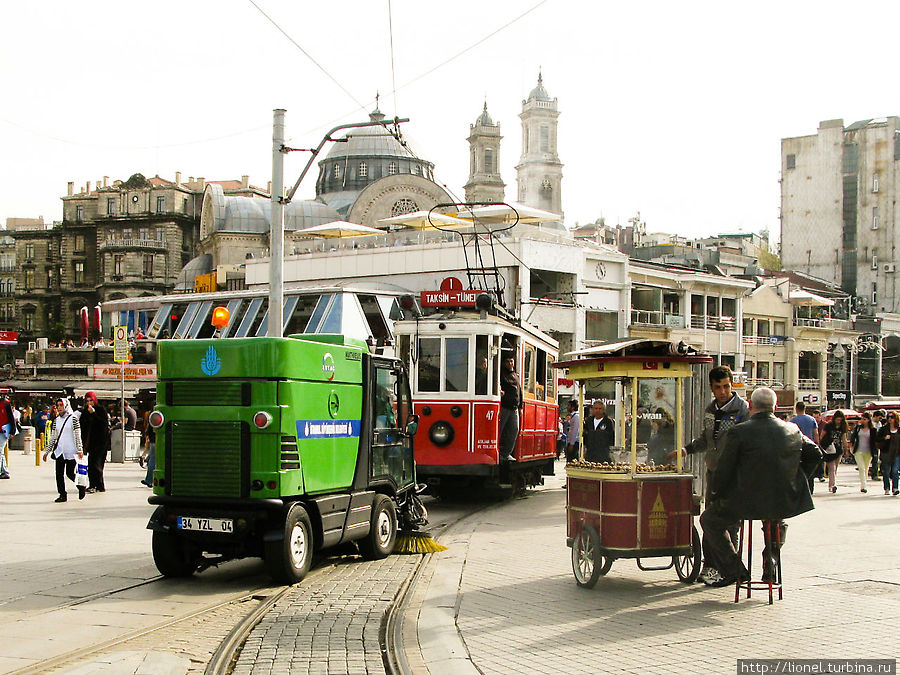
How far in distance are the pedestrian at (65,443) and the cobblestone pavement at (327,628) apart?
8046mm

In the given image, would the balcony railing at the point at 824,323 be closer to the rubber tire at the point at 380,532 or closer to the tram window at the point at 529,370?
the tram window at the point at 529,370

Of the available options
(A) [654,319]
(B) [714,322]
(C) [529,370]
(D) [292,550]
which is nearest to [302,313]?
(C) [529,370]

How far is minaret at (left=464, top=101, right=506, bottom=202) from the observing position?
11331 centimetres

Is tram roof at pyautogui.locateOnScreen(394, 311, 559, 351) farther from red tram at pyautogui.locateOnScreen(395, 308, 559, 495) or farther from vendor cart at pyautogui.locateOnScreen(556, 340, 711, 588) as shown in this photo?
vendor cart at pyautogui.locateOnScreen(556, 340, 711, 588)

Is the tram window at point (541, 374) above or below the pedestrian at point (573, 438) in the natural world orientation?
above

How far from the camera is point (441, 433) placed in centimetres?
1661

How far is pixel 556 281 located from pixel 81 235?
226ft

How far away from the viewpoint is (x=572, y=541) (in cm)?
945

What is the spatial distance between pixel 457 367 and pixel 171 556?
7.32 meters

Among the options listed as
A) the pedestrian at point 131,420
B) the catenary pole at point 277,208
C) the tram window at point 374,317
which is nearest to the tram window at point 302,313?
the tram window at point 374,317

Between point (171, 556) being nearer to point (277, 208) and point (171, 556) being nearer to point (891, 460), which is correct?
point (277, 208)

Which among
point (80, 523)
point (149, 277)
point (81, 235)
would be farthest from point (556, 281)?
point (81, 235)

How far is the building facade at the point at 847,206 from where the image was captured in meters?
80.3

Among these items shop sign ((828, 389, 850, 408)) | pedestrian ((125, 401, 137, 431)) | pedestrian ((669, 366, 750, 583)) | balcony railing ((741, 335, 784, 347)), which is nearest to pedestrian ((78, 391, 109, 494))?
pedestrian ((669, 366, 750, 583))
